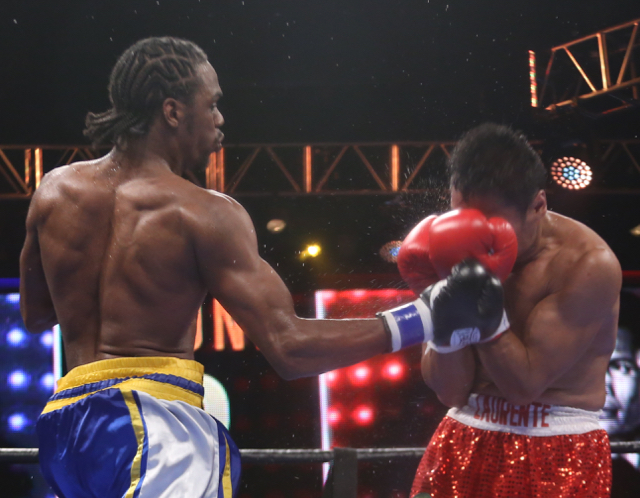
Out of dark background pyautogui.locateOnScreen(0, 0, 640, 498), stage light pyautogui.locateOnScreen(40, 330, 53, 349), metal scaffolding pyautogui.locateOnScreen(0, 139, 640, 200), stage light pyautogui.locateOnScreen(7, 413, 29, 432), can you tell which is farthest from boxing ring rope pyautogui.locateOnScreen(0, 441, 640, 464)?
stage light pyautogui.locateOnScreen(7, 413, 29, 432)

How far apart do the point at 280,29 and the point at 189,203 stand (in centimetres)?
476

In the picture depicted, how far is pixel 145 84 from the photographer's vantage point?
4.81 feet

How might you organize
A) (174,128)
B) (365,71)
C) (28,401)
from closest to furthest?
1. (174,128)
2. (28,401)
3. (365,71)

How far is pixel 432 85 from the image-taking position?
599 centimetres

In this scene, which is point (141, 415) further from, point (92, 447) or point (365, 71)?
point (365, 71)

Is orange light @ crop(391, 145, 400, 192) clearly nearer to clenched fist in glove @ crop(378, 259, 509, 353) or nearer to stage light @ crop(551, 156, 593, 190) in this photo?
stage light @ crop(551, 156, 593, 190)

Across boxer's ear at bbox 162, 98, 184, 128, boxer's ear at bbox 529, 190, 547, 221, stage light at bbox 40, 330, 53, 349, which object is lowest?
stage light at bbox 40, 330, 53, 349

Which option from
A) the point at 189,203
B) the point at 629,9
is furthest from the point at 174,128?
the point at 629,9

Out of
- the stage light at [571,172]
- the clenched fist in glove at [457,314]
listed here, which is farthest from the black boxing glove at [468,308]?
the stage light at [571,172]

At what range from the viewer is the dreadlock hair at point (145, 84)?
4.79ft

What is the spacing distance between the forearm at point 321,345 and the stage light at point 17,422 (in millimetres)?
5174

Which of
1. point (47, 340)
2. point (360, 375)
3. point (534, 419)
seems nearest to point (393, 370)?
point (360, 375)

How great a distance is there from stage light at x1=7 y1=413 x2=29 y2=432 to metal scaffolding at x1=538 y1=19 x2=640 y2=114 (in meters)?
5.21

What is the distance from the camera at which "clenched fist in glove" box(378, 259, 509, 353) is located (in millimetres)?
1284
